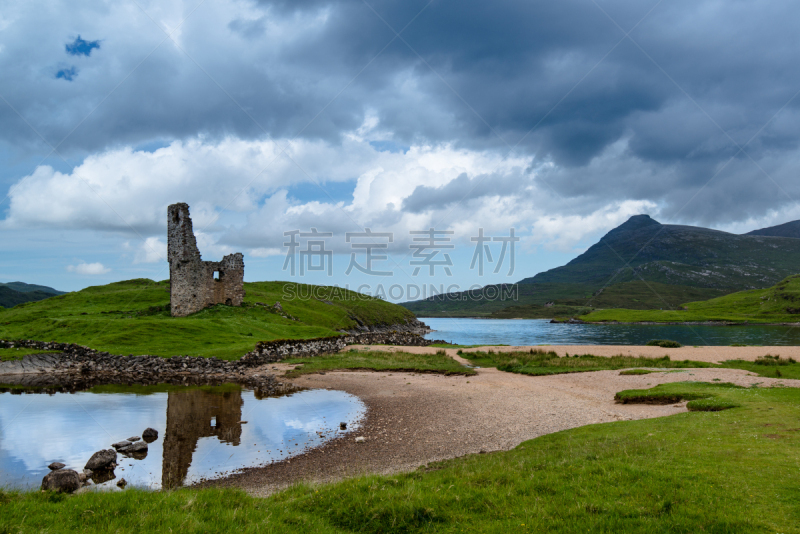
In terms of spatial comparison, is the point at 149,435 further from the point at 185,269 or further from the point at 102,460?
the point at 185,269

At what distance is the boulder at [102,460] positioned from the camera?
12172mm

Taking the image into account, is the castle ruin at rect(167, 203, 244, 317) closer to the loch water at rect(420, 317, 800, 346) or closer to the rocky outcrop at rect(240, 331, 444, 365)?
the rocky outcrop at rect(240, 331, 444, 365)

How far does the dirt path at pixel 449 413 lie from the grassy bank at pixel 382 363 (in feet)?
6.45

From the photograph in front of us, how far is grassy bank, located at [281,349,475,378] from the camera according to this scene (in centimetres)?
3334

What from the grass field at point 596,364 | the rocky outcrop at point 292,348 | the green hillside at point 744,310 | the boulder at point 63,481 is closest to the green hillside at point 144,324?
the rocky outcrop at point 292,348

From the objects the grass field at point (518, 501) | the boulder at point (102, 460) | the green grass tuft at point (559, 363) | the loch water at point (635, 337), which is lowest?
the loch water at point (635, 337)

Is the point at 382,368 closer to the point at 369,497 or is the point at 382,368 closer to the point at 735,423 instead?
the point at 735,423

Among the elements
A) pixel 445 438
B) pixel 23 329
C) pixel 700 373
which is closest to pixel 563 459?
pixel 445 438

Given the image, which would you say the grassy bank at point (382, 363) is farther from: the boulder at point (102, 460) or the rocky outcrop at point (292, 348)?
the boulder at point (102, 460)

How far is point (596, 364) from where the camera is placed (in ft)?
115

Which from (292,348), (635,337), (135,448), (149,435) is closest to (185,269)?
(292,348)

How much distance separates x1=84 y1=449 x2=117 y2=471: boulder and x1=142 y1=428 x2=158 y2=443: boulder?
2533mm

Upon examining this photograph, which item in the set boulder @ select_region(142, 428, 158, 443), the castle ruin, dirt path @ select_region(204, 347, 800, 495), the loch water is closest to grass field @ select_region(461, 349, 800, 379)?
dirt path @ select_region(204, 347, 800, 495)

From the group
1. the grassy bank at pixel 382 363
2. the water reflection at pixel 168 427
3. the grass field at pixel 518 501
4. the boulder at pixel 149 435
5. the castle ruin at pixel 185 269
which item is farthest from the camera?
the castle ruin at pixel 185 269
